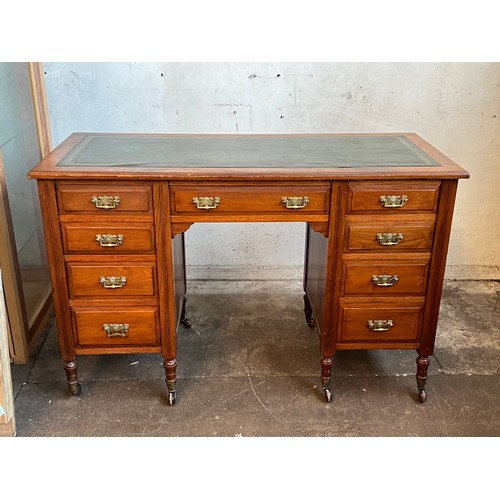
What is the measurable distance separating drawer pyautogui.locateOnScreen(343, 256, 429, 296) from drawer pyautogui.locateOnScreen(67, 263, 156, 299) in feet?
2.54

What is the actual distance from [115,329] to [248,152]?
35.1 inches

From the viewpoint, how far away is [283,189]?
7.07 ft

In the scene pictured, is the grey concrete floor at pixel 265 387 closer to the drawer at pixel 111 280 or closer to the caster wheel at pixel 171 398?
the caster wheel at pixel 171 398

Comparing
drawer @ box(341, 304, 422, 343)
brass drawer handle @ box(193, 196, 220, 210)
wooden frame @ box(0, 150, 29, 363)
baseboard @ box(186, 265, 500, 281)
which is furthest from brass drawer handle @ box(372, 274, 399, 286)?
wooden frame @ box(0, 150, 29, 363)

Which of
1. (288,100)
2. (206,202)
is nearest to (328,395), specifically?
(206,202)

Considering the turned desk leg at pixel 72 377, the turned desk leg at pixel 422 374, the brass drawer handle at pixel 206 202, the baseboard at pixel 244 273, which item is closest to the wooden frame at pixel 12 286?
the turned desk leg at pixel 72 377

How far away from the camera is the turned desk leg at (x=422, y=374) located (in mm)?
2445

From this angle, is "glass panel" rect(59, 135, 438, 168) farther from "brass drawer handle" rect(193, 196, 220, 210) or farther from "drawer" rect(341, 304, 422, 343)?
"drawer" rect(341, 304, 422, 343)

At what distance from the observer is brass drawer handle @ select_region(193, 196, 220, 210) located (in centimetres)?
215

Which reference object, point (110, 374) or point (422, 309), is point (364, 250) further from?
point (110, 374)

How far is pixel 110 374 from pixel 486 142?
2328mm

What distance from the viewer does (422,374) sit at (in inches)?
97.1

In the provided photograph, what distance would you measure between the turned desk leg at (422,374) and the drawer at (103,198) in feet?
4.18

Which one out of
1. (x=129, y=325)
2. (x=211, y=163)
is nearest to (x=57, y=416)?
(x=129, y=325)
